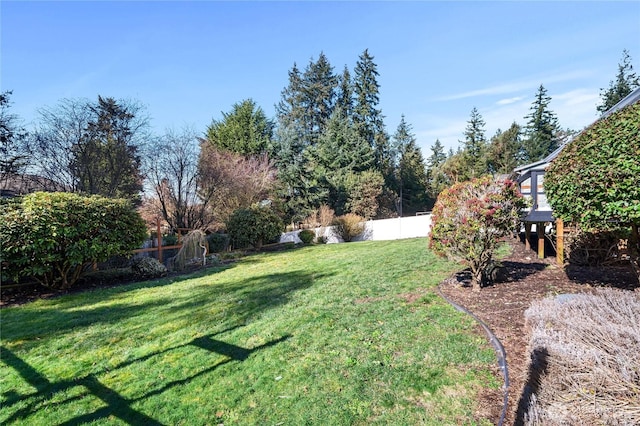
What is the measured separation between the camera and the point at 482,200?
4.74 m

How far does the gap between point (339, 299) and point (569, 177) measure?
3356mm

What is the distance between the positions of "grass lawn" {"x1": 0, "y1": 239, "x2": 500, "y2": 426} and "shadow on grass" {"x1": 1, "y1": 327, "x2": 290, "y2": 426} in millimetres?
13

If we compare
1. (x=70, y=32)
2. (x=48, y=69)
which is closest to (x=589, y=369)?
(x=70, y=32)

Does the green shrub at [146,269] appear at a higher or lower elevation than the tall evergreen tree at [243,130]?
lower

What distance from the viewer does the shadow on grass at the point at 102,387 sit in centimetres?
248

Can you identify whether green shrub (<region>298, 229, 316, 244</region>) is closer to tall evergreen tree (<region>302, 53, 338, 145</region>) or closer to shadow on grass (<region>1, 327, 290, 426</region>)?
shadow on grass (<region>1, 327, 290, 426</region>)

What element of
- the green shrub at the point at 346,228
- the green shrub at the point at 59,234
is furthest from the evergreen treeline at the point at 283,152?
the green shrub at the point at 59,234

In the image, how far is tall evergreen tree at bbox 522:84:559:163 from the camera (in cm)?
2828

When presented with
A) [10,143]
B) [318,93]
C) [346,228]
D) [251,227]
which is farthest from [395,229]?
[318,93]

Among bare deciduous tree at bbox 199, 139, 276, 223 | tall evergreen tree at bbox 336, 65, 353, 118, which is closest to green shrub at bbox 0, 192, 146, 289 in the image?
bare deciduous tree at bbox 199, 139, 276, 223

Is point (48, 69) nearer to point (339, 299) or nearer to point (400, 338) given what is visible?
point (339, 299)

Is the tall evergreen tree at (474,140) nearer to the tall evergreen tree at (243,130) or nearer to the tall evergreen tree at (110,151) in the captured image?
the tall evergreen tree at (243,130)

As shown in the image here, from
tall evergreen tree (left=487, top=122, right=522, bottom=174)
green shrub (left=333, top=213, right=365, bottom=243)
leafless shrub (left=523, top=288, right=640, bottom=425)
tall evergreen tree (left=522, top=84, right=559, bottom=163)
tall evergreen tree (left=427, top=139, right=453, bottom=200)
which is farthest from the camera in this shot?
tall evergreen tree (left=427, top=139, right=453, bottom=200)

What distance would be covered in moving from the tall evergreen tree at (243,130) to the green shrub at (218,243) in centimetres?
1020
